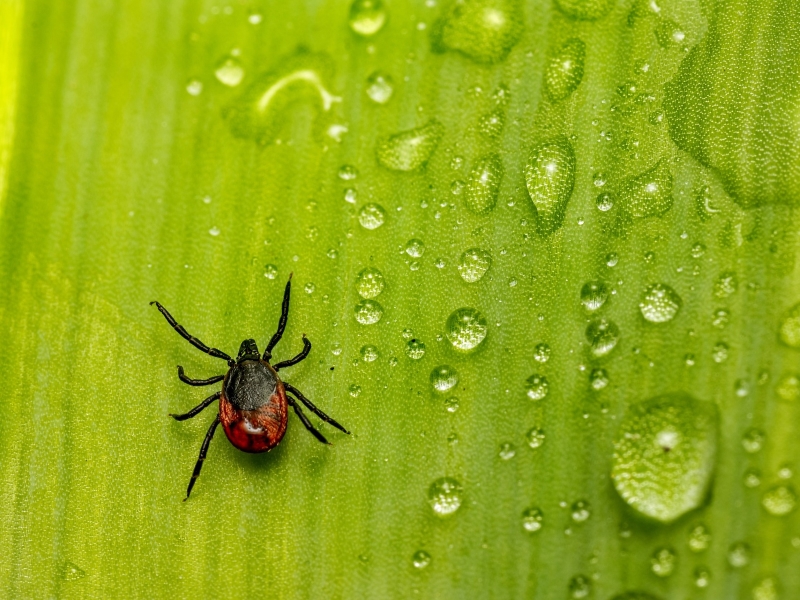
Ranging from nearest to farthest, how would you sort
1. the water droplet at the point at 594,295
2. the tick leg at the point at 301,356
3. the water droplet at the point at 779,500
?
the water droplet at the point at 779,500 < the water droplet at the point at 594,295 < the tick leg at the point at 301,356

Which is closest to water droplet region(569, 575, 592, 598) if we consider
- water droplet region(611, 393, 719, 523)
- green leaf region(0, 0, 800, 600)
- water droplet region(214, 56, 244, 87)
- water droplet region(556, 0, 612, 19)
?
green leaf region(0, 0, 800, 600)

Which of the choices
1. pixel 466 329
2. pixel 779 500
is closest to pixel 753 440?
pixel 779 500

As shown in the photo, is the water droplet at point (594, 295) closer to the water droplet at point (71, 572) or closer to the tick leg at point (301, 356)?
the tick leg at point (301, 356)

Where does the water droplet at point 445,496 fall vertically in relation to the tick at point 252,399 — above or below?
below

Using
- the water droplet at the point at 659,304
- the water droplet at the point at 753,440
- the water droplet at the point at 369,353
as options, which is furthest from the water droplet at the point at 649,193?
the water droplet at the point at 369,353

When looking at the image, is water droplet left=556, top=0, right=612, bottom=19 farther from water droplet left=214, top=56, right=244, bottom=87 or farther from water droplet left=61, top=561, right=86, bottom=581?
water droplet left=61, top=561, right=86, bottom=581

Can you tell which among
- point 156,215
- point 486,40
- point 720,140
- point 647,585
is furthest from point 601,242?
point 156,215

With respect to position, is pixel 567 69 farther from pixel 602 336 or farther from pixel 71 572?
pixel 71 572
